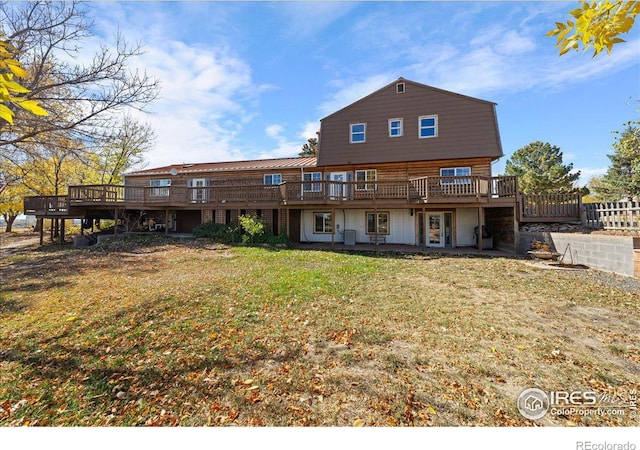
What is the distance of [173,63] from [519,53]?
10396 millimetres

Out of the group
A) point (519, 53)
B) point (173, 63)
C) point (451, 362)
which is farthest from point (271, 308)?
point (519, 53)

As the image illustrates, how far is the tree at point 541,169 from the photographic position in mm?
29156

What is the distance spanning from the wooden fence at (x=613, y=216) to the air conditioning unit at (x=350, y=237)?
11290 mm

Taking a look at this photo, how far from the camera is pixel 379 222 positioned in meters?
17.0

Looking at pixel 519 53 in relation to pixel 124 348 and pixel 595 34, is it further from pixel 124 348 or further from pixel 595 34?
pixel 124 348

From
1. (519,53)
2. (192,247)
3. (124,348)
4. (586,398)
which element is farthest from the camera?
(192,247)

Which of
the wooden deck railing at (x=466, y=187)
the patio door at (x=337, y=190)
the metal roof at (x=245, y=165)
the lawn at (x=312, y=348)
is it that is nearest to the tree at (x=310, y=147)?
the metal roof at (x=245, y=165)

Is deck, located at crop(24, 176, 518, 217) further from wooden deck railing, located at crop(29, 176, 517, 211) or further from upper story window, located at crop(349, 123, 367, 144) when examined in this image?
upper story window, located at crop(349, 123, 367, 144)

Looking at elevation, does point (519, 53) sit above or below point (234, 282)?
above

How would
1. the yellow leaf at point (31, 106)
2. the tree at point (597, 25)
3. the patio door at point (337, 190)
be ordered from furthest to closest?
the patio door at point (337, 190) < the tree at point (597, 25) < the yellow leaf at point (31, 106)

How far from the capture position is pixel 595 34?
2.06 m

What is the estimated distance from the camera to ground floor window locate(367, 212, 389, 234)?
16.9m

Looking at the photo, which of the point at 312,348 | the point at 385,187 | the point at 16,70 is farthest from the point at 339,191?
the point at 16,70

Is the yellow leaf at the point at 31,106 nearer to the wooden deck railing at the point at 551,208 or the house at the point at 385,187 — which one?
the house at the point at 385,187
